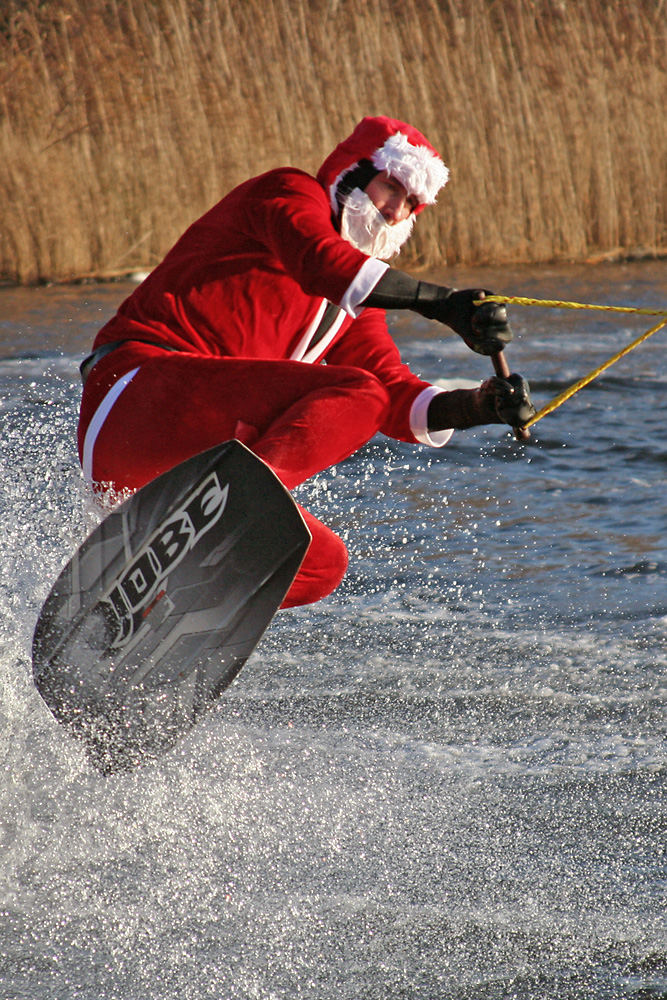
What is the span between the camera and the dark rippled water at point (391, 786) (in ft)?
8.32

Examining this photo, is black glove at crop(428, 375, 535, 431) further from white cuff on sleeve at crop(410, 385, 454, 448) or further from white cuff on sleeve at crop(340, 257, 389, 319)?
white cuff on sleeve at crop(340, 257, 389, 319)

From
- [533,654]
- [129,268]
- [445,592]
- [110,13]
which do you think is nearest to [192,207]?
[129,268]

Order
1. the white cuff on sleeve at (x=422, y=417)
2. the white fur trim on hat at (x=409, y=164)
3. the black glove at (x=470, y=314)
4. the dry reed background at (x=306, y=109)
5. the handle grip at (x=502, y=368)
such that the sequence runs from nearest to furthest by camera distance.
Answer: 1. the black glove at (x=470, y=314)
2. the handle grip at (x=502, y=368)
3. the white fur trim on hat at (x=409, y=164)
4. the white cuff on sleeve at (x=422, y=417)
5. the dry reed background at (x=306, y=109)

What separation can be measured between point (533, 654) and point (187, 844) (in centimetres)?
153

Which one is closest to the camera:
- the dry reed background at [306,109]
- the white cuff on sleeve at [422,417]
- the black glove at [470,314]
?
the black glove at [470,314]

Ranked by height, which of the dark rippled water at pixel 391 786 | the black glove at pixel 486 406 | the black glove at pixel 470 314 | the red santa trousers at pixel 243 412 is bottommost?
the dark rippled water at pixel 391 786

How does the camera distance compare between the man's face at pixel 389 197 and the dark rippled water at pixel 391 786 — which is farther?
the man's face at pixel 389 197

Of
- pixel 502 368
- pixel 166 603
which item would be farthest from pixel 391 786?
pixel 502 368

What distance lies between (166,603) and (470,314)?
3.05 feet

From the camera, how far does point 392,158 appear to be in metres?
3.10

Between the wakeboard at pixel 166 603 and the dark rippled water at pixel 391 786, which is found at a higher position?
the wakeboard at pixel 166 603

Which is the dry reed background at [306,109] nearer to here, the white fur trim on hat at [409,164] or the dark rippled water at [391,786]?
the dark rippled water at [391,786]

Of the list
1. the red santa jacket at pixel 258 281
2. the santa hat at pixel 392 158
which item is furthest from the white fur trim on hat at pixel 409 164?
the red santa jacket at pixel 258 281

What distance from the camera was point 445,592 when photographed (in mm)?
4672
